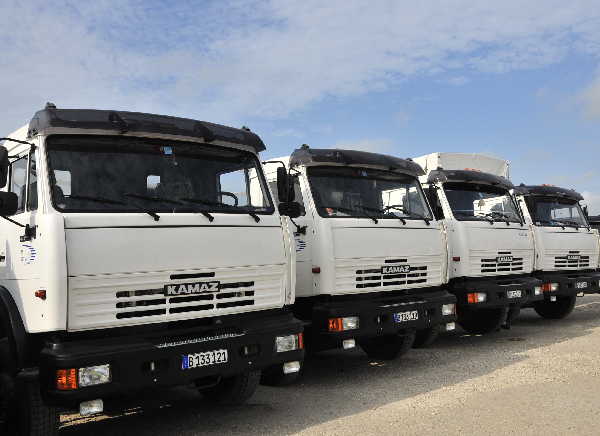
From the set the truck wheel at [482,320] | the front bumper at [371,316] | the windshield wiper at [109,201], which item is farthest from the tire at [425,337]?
the windshield wiper at [109,201]

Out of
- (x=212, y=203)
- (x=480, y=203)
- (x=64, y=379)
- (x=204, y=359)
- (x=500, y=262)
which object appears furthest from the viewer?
(x=480, y=203)

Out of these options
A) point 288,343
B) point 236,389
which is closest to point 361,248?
point 288,343

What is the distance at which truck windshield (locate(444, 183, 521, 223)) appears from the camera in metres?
8.87

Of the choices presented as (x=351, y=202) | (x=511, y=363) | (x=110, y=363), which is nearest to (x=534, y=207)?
(x=511, y=363)

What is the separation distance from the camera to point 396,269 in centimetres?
709

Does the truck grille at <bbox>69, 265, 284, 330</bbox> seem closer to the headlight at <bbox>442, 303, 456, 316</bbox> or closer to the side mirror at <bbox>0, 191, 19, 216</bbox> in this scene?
the side mirror at <bbox>0, 191, 19, 216</bbox>

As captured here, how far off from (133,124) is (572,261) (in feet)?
27.7

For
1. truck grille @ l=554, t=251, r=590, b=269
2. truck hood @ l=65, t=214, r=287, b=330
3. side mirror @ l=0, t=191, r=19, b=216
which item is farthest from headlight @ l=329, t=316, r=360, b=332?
truck grille @ l=554, t=251, r=590, b=269

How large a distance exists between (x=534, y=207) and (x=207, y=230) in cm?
731

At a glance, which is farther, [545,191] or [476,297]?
[545,191]

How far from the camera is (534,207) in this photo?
10492 mm

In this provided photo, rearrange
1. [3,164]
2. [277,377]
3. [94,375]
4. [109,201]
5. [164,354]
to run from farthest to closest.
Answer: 1. [277,377]
2. [109,201]
3. [164,354]
4. [3,164]
5. [94,375]

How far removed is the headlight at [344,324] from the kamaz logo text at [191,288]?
1.86m

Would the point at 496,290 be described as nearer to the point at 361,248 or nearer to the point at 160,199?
the point at 361,248
